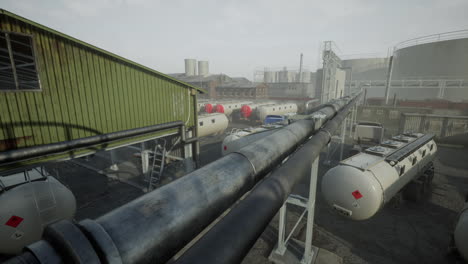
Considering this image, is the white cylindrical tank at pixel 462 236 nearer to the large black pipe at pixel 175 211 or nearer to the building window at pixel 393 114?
→ the large black pipe at pixel 175 211

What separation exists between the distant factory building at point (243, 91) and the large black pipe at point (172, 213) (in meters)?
54.2

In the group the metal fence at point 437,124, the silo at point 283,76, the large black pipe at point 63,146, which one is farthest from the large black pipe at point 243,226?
the silo at point 283,76

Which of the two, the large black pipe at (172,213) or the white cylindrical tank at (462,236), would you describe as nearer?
the large black pipe at (172,213)

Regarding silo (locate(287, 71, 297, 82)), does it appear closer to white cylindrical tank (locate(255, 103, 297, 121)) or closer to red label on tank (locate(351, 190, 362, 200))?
white cylindrical tank (locate(255, 103, 297, 121))

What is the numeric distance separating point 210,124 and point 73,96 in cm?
1612

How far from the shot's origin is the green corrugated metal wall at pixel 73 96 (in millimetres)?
7582

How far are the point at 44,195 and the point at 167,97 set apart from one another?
23.5 feet

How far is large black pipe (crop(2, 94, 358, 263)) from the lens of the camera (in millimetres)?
1851

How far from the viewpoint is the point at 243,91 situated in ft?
191

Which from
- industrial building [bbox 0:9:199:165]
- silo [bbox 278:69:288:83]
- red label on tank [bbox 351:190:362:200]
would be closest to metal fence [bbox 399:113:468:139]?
red label on tank [bbox 351:190:362:200]

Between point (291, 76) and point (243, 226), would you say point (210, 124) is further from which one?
point (291, 76)

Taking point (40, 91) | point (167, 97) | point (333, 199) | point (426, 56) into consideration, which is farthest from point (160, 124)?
point (426, 56)

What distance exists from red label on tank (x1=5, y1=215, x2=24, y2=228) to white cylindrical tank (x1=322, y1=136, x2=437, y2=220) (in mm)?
11511

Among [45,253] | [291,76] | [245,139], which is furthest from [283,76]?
[45,253]
